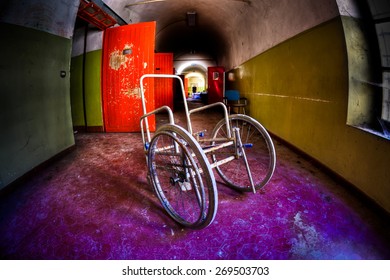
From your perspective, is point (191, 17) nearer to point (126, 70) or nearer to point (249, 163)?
point (126, 70)

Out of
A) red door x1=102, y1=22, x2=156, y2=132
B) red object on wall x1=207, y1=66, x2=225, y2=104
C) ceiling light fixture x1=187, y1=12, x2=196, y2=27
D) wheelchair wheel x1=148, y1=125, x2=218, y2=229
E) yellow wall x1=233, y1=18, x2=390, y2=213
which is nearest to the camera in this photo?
wheelchair wheel x1=148, y1=125, x2=218, y2=229

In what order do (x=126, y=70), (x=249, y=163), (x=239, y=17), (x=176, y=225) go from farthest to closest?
1. (x=239, y=17)
2. (x=126, y=70)
3. (x=249, y=163)
4. (x=176, y=225)

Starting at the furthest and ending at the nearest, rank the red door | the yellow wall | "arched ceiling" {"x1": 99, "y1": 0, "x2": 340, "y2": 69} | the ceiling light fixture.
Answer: the ceiling light fixture → the red door → "arched ceiling" {"x1": 99, "y1": 0, "x2": 340, "y2": 69} → the yellow wall

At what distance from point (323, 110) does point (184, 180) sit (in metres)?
2.14

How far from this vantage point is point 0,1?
1.90 m

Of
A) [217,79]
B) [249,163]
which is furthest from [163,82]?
[249,163]

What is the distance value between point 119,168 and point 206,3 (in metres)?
6.18

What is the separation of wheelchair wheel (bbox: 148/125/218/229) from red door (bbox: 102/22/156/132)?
276 centimetres

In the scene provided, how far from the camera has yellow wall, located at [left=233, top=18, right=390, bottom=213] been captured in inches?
75.2

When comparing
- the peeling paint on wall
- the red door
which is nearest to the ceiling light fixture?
the red door

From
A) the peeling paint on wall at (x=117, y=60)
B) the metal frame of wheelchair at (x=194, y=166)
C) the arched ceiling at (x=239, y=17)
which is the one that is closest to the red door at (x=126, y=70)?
the peeling paint on wall at (x=117, y=60)

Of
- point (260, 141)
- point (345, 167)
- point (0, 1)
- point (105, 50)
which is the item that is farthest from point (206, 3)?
point (345, 167)

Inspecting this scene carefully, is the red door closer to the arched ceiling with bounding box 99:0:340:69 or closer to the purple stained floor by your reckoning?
the arched ceiling with bounding box 99:0:340:69

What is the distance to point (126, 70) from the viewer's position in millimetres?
4520
